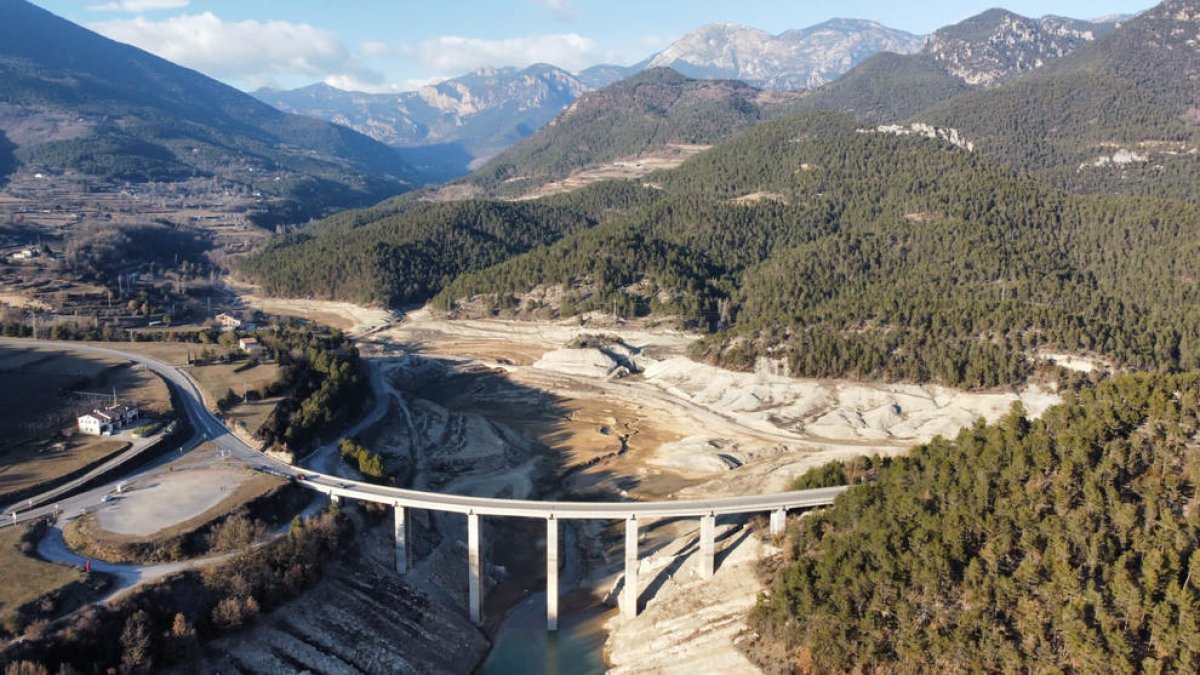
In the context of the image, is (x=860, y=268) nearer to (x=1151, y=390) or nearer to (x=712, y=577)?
(x=1151, y=390)

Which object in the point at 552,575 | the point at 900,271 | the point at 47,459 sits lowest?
the point at 552,575

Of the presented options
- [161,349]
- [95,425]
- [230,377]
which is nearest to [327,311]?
[161,349]

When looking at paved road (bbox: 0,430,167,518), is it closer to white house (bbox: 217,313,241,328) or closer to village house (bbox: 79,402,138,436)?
village house (bbox: 79,402,138,436)

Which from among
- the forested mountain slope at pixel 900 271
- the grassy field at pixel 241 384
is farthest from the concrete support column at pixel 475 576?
the forested mountain slope at pixel 900 271

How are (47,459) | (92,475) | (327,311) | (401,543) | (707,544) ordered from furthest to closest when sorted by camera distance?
(327,311) → (47,459) → (92,475) → (401,543) → (707,544)

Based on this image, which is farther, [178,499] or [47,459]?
[47,459]

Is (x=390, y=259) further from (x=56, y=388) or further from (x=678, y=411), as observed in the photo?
(x=56, y=388)

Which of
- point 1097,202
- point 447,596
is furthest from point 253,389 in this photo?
point 1097,202
